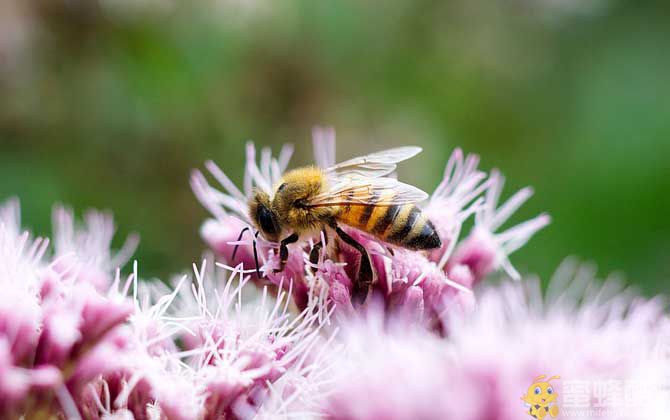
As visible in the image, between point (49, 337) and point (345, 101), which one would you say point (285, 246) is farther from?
point (345, 101)

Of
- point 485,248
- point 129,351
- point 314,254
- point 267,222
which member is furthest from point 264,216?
point 485,248

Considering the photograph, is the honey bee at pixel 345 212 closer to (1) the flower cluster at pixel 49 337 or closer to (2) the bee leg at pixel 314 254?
(2) the bee leg at pixel 314 254

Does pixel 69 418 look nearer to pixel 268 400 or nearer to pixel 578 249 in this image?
pixel 268 400

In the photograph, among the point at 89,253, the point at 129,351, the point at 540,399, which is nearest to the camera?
the point at 540,399

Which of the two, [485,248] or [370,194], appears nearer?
[370,194]

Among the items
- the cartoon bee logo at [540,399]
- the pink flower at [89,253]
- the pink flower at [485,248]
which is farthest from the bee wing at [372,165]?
the cartoon bee logo at [540,399]

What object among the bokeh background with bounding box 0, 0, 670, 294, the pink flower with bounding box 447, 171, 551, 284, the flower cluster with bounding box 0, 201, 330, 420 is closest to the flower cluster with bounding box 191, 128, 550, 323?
the pink flower with bounding box 447, 171, 551, 284
